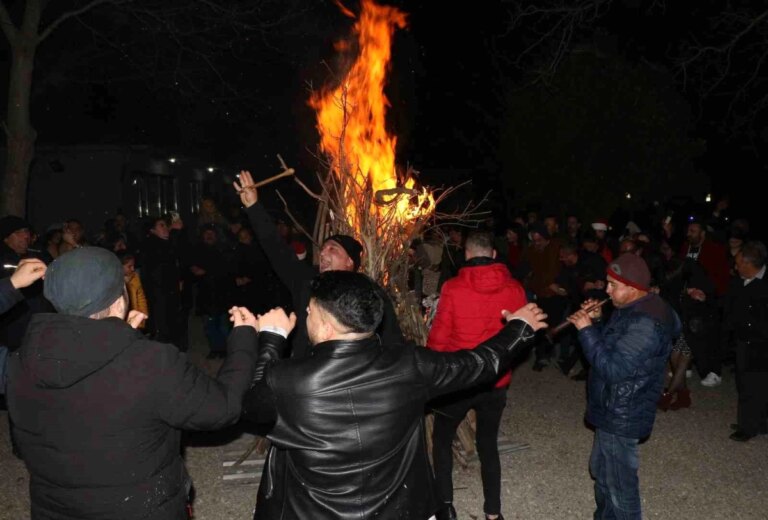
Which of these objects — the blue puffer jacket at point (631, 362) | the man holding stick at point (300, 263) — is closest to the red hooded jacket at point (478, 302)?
the man holding stick at point (300, 263)

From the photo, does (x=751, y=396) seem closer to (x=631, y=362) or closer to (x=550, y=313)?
(x=550, y=313)

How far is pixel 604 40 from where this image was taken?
51.1 feet

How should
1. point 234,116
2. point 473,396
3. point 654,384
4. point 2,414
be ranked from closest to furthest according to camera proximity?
point 654,384 < point 473,396 < point 2,414 < point 234,116

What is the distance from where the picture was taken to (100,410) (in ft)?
7.10

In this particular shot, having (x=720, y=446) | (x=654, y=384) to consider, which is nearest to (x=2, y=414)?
(x=654, y=384)

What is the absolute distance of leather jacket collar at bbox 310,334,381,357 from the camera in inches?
90.3

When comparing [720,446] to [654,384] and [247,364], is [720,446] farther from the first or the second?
[247,364]

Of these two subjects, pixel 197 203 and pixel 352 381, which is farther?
pixel 197 203

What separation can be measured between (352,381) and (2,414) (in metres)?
5.93

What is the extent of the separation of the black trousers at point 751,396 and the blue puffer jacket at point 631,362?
294 cm

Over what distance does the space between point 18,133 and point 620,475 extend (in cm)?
1124

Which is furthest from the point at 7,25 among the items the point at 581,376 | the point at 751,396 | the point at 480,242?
the point at 751,396

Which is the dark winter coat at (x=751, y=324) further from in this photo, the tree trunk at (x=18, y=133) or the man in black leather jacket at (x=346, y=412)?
the tree trunk at (x=18, y=133)

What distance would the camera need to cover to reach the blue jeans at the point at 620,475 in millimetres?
3648
